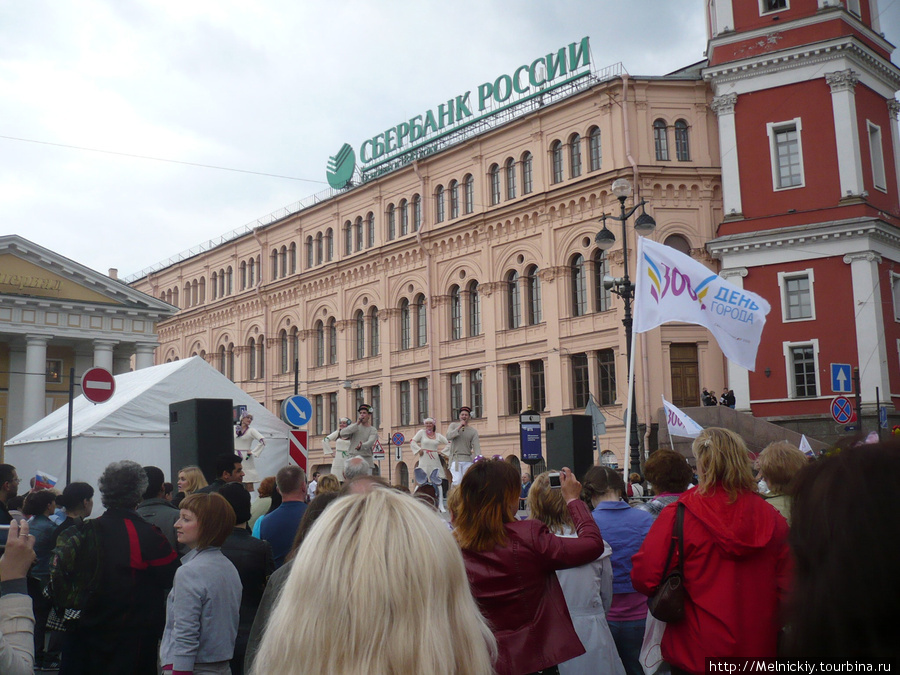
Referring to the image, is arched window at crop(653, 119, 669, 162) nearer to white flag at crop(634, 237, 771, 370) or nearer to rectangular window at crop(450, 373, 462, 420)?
rectangular window at crop(450, 373, 462, 420)

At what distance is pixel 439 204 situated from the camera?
4053cm

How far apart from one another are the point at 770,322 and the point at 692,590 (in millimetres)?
28386

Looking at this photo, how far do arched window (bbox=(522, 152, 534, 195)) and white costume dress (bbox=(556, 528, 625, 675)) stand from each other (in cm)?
3205

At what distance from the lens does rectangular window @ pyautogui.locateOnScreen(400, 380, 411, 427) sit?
1610 inches

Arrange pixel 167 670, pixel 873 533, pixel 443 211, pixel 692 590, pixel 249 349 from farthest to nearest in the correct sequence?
pixel 249 349 < pixel 443 211 < pixel 167 670 < pixel 692 590 < pixel 873 533

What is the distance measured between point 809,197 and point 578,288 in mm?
9610

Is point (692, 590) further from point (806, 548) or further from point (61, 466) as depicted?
point (61, 466)

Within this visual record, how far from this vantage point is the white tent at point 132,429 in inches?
549

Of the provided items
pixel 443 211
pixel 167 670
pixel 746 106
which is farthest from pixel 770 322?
pixel 167 670

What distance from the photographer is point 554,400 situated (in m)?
33.9

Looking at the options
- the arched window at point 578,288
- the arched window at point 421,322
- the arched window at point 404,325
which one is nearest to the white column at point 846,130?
the arched window at point 578,288

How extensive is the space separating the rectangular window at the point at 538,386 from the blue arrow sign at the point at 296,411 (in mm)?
22811

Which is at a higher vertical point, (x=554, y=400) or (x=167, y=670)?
(x=554, y=400)

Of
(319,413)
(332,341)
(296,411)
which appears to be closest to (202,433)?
(296,411)
